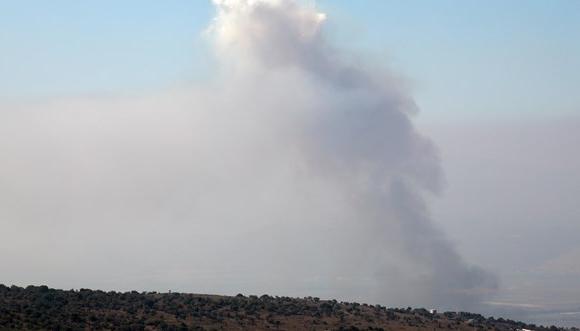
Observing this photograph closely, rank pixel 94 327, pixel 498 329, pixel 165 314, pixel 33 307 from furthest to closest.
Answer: pixel 498 329 → pixel 165 314 → pixel 33 307 → pixel 94 327

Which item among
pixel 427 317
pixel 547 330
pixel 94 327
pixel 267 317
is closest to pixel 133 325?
pixel 94 327

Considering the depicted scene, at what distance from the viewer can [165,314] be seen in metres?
110

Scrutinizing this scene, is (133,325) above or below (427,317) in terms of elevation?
below

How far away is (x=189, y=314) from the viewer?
111250 mm

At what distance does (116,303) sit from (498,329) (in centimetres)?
5281

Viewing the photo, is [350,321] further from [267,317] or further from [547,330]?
→ [547,330]

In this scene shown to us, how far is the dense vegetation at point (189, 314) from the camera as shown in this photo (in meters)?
96.8

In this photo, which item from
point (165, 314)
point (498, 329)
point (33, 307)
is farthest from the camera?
point (498, 329)

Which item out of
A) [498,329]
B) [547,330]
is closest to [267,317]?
[498,329]

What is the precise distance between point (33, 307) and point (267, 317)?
28.1m

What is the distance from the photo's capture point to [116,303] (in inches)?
4508

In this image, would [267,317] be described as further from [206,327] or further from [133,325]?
[133,325]

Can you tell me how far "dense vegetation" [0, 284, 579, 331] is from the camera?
96.8 m

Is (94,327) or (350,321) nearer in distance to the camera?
(94,327)
